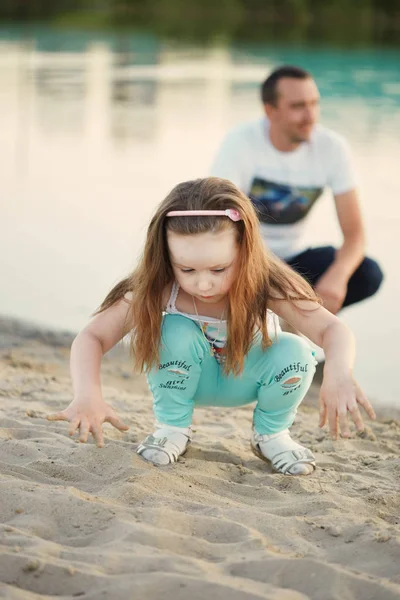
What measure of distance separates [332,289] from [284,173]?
728 millimetres

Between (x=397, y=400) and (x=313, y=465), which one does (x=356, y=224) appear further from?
(x=313, y=465)

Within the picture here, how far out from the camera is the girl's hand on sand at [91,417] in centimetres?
299

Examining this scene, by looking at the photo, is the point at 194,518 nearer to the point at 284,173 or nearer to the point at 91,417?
the point at 91,417

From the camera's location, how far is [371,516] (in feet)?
9.83

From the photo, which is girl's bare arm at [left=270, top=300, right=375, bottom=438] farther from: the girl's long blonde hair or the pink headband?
the pink headband

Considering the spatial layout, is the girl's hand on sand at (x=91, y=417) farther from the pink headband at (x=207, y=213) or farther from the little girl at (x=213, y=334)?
the pink headband at (x=207, y=213)

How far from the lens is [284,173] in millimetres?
5344

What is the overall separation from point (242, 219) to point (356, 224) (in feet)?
7.34

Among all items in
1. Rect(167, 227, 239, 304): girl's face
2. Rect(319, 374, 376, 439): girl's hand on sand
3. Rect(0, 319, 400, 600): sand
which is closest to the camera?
Rect(0, 319, 400, 600): sand

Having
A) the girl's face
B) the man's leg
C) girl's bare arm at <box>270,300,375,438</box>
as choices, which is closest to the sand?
girl's bare arm at <box>270,300,375,438</box>

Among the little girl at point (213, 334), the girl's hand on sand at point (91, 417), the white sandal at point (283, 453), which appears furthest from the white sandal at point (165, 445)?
the girl's hand on sand at point (91, 417)

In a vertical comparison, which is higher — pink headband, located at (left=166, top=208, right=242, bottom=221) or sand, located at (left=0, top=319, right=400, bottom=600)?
pink headband, located at (left=166, top=208, right=242, bottom=221)

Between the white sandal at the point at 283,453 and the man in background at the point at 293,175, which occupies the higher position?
the man in background at the point at 293,175

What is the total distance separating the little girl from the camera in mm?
3107
